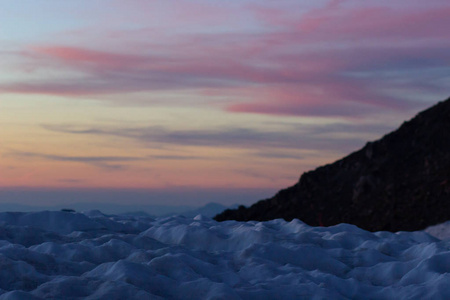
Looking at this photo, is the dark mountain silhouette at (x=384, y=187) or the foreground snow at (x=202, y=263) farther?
the dark mountain silhouette at (x=384, y=187)

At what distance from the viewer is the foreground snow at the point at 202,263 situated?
11219 mm

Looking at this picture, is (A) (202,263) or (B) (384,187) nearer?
(A) (202,263)

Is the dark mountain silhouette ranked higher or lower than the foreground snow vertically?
higher

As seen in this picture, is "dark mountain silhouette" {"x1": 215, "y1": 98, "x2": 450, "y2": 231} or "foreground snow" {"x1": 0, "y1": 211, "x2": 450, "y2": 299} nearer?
"foreground snow" {"x1": 0, "y1": 211, "x2": 450, "y2": 299}

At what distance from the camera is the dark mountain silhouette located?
118ft

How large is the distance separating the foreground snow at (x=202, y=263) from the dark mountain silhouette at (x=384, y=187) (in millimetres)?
18663

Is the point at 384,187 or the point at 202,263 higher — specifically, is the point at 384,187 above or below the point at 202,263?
above

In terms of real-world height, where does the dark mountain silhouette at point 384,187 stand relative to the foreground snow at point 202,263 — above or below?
above

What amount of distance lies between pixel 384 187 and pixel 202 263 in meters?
29.6

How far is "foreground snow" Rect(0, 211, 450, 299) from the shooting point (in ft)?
36.8

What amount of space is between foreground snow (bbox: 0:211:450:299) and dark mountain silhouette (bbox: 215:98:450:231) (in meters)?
18.7

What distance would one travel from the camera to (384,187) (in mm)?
40094

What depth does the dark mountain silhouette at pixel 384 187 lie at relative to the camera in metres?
35.9

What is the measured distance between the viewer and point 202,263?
12.9 m
